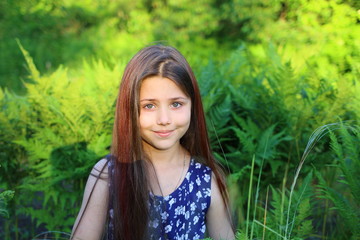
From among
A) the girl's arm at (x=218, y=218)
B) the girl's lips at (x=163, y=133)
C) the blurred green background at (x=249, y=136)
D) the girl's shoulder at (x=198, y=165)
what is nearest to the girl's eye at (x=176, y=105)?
the girl's lips at (x=163, y=133)

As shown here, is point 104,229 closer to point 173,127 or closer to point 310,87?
point 173,127

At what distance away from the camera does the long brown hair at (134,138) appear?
2.22 metres

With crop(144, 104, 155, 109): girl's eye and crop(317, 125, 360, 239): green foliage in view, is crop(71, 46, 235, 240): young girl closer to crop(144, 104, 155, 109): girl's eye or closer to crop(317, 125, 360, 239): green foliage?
crop(144, 104, 155, 109): girl's eye

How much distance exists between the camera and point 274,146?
3289mm

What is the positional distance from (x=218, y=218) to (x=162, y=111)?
2.30 ft

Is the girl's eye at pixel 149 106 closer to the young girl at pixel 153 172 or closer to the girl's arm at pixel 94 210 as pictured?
the young girl at pixel 153 172

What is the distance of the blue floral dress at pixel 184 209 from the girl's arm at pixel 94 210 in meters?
0.07

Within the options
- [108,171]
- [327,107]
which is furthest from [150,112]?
[327,107]

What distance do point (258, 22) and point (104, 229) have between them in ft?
15.9

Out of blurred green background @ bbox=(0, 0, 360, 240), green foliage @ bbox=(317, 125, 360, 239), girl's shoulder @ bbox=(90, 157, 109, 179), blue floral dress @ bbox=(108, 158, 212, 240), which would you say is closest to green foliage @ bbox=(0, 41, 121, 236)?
blurred green background @ bbox=(0, 0, 360, 240)

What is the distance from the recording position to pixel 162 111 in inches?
86.4

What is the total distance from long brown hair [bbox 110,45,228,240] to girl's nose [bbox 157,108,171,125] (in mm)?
108

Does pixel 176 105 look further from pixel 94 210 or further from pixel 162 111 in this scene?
pixel 94 210

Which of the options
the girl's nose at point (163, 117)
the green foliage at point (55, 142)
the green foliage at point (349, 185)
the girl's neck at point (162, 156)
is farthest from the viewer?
the green foliage at point (55, 142)
